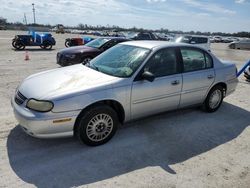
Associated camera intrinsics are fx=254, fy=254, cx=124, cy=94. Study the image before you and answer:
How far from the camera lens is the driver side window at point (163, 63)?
4521 millimetres

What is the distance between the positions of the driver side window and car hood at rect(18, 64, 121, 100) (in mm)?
770

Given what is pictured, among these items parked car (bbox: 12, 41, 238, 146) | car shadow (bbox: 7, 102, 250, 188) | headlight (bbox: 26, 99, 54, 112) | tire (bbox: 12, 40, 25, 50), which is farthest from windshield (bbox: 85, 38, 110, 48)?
tire (bbox: 12, 40, 25, 50)

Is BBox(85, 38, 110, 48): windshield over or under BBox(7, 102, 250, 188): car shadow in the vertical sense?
over

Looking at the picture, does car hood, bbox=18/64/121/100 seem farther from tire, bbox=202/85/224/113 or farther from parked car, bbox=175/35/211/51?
parked car, bbox=175/35/211/51

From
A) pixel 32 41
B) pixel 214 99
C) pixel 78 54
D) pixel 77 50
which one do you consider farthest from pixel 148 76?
pixel 32 41

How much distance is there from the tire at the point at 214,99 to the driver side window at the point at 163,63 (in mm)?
1303

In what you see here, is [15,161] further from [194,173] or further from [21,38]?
[21,38]

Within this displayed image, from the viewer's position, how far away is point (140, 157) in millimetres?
3844

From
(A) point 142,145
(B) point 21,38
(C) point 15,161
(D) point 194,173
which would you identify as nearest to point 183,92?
(A) point 142,145

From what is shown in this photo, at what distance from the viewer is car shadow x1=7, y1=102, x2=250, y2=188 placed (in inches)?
132

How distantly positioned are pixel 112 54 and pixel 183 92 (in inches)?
62.7

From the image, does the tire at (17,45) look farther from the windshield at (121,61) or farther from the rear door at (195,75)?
the rear door at (195,75)

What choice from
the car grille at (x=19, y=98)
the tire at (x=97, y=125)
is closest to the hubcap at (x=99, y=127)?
the tire at (x=97, y=125)

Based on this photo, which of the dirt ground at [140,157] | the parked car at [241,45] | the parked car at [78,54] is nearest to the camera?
the dirt ground at [140,157]
